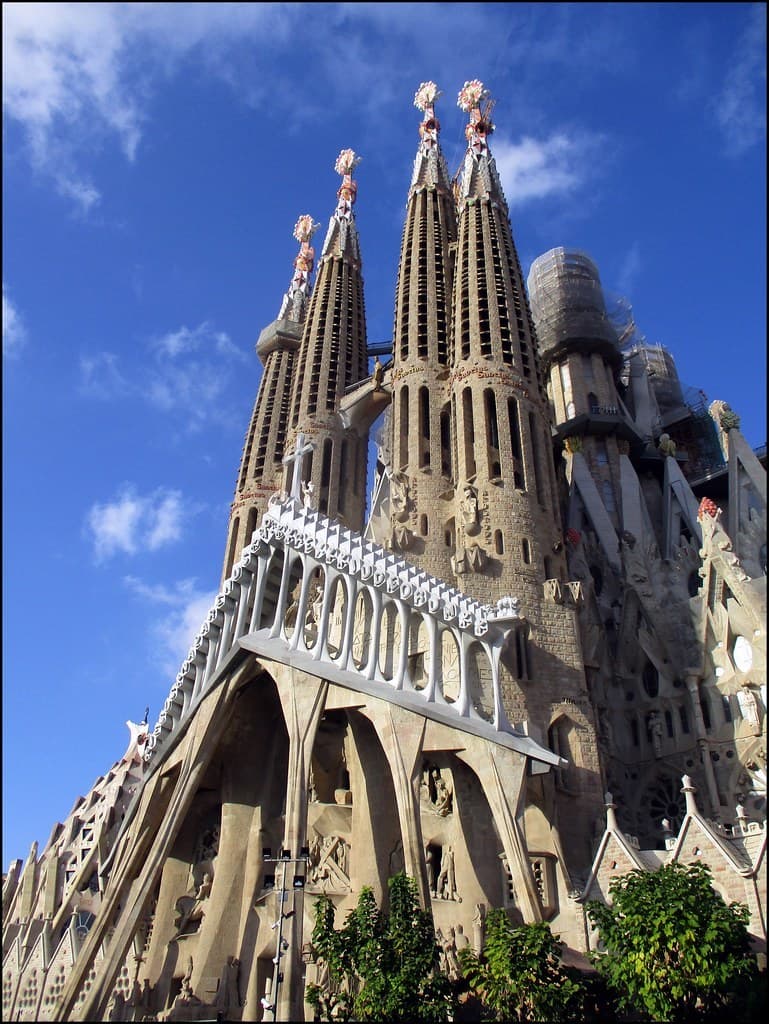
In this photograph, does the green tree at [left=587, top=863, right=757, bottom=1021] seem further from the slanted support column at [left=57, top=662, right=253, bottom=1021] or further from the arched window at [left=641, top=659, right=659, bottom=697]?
the arched window at [left=641, top=659, right=659, bottom=697]

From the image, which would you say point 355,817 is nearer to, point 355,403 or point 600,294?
point 355,403

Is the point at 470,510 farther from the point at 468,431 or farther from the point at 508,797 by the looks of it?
the point at 508,797

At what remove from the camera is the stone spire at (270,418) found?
120 ft

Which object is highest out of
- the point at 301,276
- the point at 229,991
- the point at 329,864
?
the point at 301,276

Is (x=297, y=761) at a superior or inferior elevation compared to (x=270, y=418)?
inferior

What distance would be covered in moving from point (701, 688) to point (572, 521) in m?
9.24

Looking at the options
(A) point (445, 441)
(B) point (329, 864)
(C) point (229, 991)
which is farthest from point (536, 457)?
(C) point (229, 991)

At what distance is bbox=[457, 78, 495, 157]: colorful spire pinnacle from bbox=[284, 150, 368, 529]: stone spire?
884 centimetres

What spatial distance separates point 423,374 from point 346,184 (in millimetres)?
20038

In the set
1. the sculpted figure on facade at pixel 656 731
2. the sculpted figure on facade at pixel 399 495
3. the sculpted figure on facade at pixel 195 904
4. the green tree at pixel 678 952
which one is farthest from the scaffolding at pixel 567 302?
the green tree at pixel 678 952

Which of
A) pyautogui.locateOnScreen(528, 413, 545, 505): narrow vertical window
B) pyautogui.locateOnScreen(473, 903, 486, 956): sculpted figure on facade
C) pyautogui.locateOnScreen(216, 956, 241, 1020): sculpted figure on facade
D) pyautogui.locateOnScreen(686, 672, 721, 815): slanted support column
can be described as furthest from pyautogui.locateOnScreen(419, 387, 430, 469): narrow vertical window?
pyautogui.locateOnScreen(216, 956, 241, 1020): sculpted figure on facade

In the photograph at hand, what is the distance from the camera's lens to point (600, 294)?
40906 millimetres

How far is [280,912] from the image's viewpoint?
14883mm

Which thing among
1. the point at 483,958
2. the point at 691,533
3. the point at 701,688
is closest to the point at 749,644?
the point at 701,688
